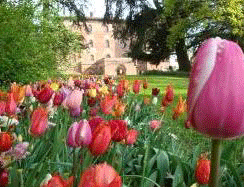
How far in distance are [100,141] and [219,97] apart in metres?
0.73

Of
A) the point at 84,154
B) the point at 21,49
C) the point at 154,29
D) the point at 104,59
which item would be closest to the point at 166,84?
the point at 21,49

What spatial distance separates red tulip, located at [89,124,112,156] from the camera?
1.64m

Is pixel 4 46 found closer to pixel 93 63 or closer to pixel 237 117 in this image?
pixel 237 117

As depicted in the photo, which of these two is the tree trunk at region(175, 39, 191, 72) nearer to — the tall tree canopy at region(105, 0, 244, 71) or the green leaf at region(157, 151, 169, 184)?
the tall tree canopy at region(105, 0, 244, 71)

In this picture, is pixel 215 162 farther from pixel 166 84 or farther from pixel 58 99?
pixel 166 84

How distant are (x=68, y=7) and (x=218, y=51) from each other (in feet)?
108

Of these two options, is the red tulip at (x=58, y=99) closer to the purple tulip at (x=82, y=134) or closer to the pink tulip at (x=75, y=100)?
the pink tulip at (x=75, y=100)

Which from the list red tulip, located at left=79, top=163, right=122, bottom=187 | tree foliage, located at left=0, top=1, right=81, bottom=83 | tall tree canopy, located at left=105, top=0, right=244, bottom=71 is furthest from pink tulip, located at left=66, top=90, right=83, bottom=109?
tall tree canopy, located at left=105, top=0, right=244, bottom=71

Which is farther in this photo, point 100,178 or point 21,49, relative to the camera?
point 21,49

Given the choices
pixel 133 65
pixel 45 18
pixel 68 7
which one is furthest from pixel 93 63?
pixel 45 18

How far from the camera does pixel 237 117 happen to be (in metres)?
0.99

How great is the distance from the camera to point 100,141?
5.42 feet

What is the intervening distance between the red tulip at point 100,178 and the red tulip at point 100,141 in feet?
1.90

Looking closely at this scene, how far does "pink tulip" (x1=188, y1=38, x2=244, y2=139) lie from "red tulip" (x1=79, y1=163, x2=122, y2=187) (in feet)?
0.65
